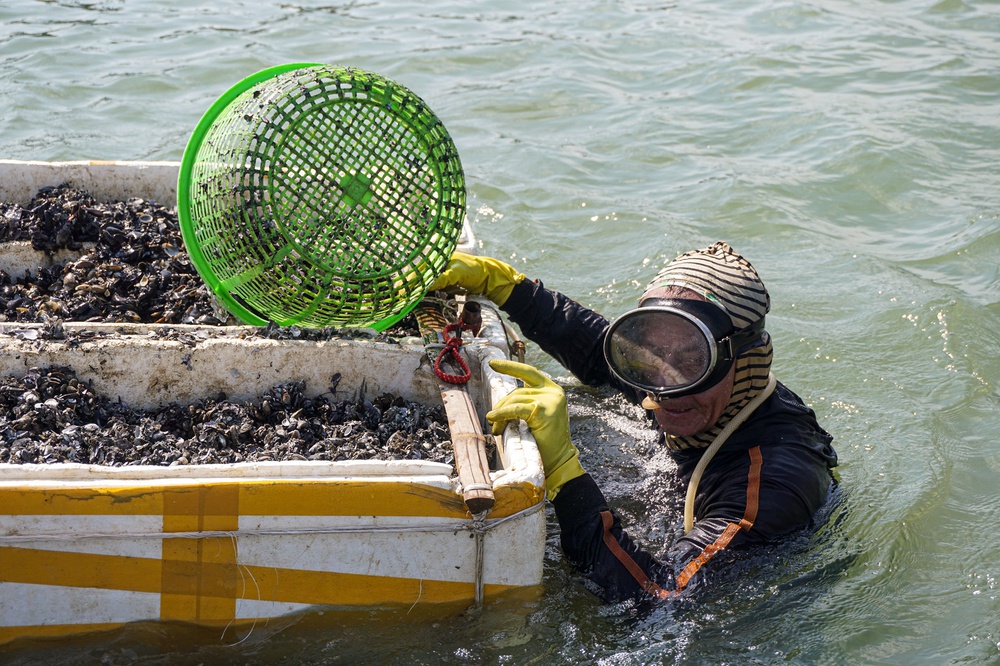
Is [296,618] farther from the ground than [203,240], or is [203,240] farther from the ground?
[203,240]

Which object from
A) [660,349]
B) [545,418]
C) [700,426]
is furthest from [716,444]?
[545,418]

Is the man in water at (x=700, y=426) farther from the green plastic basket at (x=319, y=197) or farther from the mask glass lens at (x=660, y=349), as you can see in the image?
the green plastic basket at (x=319, y=197)

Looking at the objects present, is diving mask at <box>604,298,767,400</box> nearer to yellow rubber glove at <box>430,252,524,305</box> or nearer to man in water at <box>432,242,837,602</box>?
man in water at <box>432,242,837,602</box>

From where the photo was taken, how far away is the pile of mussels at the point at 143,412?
2984mm

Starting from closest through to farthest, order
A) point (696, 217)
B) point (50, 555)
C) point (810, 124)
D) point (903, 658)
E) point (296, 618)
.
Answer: point (50, 555), point (296, 618), point (903, 658), point (696, 217), point (810, 124)

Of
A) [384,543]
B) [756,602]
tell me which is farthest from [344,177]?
[756,602]

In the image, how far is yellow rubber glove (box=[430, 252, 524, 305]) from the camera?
368cm

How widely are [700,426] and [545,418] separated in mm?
608

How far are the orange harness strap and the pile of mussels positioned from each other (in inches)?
21.3

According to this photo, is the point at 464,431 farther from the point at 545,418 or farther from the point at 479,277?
the point at 479,277

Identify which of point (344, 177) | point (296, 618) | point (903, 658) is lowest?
point (903, 658)

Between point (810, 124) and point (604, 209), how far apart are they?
203 cm

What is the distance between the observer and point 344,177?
3105 millimetres

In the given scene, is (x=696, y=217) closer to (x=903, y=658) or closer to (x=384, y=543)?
(x=903, y=658)
